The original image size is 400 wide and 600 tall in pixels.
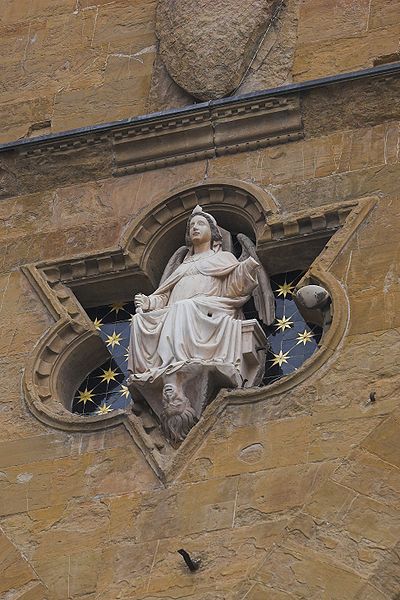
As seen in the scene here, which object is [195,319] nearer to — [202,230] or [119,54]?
[202,230]

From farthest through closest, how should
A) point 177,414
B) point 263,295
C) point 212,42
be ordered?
point 212,42, point 263,295, point 177,414

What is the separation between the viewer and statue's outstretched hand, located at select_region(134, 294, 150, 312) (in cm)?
1745

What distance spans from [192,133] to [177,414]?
11.9 feet

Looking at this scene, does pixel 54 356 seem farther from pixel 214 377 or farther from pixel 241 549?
pixel 241 549

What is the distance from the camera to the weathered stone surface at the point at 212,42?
19.5 meters

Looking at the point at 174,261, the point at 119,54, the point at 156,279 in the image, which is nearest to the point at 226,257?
the point at 174,261

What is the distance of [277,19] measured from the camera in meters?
20.0

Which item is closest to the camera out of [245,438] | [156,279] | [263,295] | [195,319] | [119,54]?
[245,438]

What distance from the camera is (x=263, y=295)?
58.3 ft

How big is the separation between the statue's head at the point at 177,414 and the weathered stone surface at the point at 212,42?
13.2 ft

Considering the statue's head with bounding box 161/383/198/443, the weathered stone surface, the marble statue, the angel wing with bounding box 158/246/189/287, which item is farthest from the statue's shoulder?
the weathered stone surface

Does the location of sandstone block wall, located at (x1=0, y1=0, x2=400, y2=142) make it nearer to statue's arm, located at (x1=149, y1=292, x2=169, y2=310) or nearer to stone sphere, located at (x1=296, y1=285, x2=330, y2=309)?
statue's arm, located at (x1=149, y1=292, x2=169, y2=310)

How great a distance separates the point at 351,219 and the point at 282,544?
144 inches

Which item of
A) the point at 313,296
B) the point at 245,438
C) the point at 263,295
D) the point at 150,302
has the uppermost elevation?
the point at 150,302
